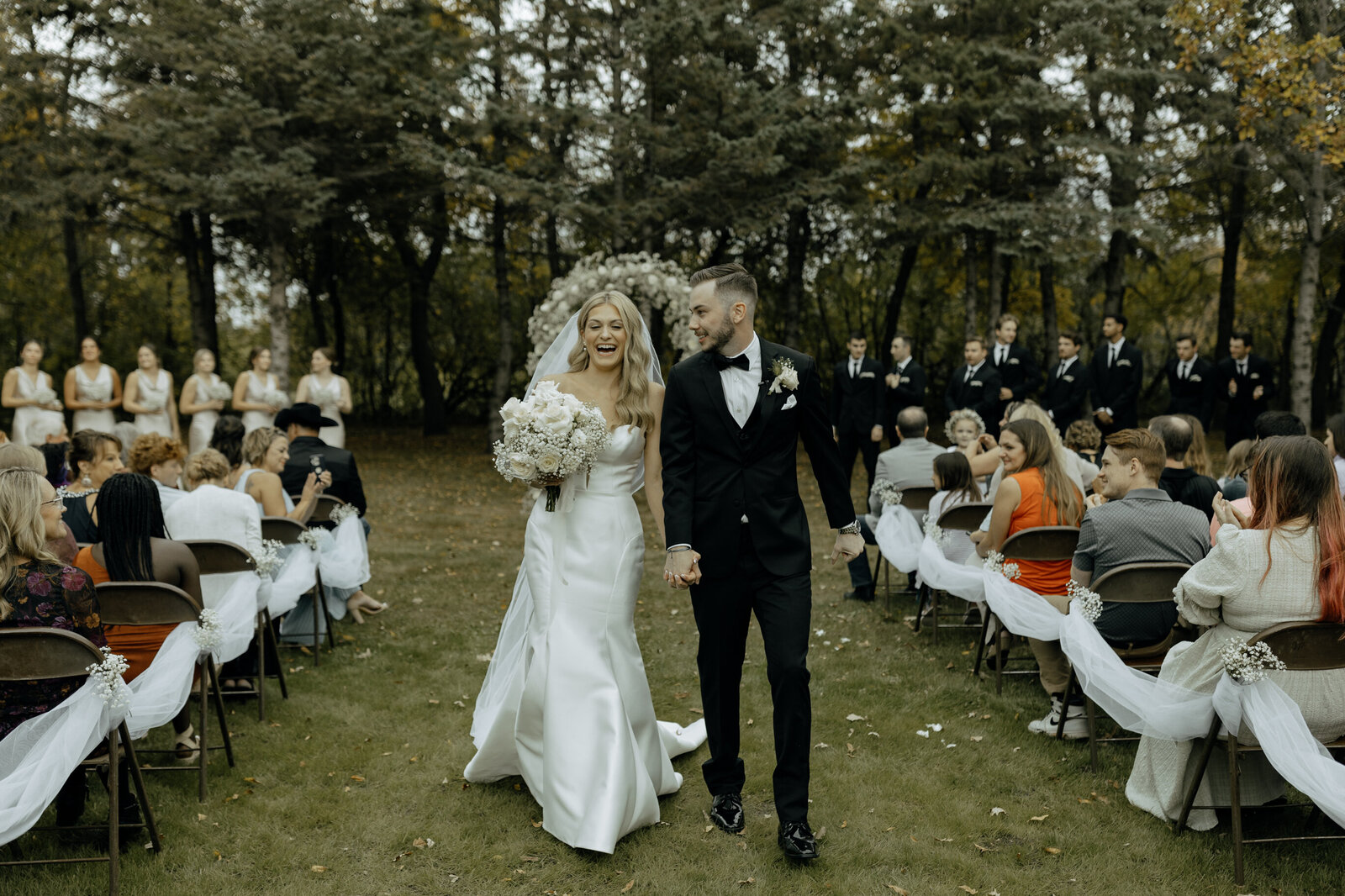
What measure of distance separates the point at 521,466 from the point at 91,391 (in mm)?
9718

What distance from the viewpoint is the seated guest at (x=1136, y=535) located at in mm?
4504

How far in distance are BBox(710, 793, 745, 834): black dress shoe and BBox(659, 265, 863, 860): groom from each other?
276mm

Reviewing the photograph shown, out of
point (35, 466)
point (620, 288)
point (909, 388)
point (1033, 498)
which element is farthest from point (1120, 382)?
point (35, 466)

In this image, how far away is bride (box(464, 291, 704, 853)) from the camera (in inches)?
152

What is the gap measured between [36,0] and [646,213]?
12350mm

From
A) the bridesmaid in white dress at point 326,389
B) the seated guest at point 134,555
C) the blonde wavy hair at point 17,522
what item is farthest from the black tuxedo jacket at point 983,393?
the blonde wavy hair at point 17,522

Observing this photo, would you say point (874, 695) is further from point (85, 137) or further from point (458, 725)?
point (85, 137)

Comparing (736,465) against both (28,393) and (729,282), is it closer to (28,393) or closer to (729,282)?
(729,282)

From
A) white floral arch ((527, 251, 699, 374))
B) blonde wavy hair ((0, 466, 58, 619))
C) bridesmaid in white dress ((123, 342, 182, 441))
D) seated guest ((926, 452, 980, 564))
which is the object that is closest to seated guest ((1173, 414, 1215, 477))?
seated guest ((926, 452, 980, 564))

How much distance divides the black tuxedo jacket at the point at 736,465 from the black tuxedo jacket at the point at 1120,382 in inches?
345

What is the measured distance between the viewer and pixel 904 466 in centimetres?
780

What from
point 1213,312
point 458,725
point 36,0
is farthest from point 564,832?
point 1213,312

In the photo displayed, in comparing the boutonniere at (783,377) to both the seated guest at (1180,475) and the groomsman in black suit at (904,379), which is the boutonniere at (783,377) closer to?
the seated guest at (1180,475)

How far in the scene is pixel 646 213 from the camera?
15.8 m
